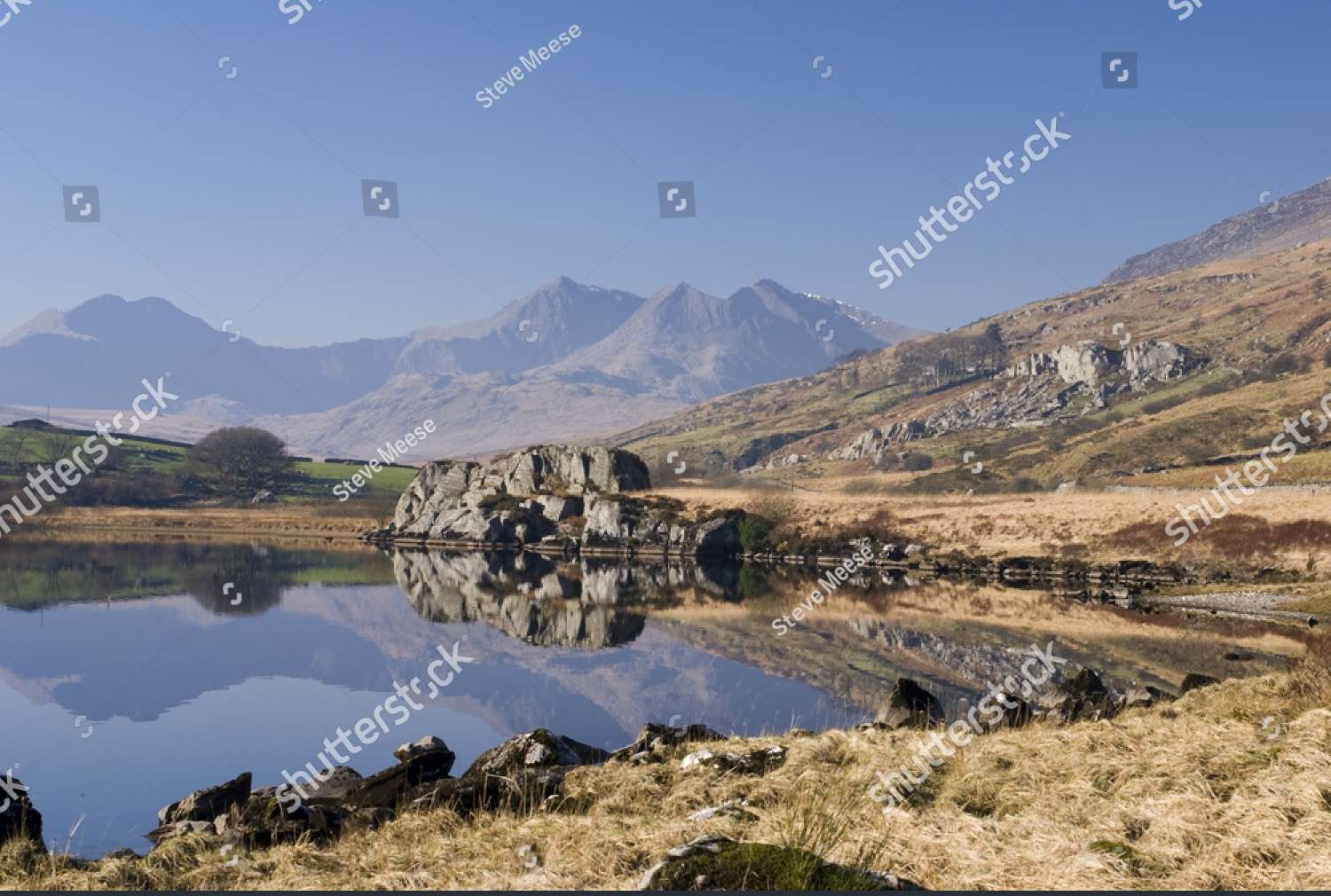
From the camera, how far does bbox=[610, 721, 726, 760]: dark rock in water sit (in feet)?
64.3

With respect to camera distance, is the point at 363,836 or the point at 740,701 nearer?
the point at 363,836

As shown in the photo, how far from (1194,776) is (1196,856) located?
10.9ft

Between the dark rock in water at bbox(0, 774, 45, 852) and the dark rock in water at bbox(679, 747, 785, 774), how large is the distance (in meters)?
9.57

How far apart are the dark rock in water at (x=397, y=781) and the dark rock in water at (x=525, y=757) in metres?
0.95

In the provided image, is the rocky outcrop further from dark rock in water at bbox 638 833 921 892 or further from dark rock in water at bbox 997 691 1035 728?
dark rock in water at bbox 638 833 921 892

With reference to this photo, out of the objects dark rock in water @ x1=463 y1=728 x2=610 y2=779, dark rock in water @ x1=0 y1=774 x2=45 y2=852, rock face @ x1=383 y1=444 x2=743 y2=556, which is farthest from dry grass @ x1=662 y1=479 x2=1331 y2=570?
dark rock in water @ x1=0 y1=774 x2=45 y2=852

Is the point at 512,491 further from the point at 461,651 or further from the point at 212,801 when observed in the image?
the point at 212,801

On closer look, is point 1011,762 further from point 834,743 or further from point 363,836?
point 363,836

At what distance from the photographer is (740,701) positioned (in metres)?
33.4

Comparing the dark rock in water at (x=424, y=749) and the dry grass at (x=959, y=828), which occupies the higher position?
the dry grass at (x=959, y=828)

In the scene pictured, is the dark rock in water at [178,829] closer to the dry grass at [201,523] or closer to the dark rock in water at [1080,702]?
the dark rock in water at [1080,702]


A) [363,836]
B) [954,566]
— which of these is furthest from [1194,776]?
[954,566]

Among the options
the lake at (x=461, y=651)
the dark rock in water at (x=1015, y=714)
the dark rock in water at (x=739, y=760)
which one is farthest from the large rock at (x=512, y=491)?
the dark rock in water at (x=739, y=760)

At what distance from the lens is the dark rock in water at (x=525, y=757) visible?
54.4 feet
